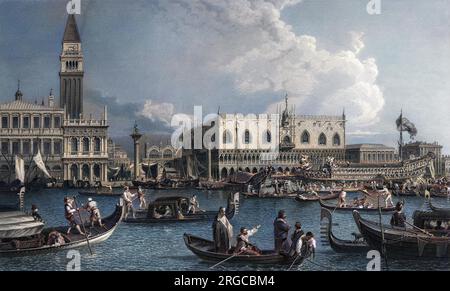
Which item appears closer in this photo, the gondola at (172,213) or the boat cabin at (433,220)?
the boat cabin at (433,220)

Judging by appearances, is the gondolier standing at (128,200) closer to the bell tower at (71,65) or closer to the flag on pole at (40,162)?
the flag on pole at (40,162)

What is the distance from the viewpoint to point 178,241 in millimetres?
9422

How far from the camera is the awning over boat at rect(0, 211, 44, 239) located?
29.0 ft

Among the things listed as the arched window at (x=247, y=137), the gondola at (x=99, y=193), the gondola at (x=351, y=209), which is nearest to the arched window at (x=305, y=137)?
the arched window at (x=247, y=137)

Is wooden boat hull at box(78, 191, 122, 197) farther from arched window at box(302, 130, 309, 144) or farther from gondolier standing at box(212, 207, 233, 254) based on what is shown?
arched window at box(302, 130, 309, 144)

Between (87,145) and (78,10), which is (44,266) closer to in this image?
(87,145)

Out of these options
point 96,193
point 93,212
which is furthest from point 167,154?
point 93,212

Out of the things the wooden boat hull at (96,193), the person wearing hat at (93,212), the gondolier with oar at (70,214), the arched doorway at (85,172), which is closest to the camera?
the gondolier with oar at (70,214)

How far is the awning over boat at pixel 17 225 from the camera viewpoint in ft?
29.0

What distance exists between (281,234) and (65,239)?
10.6 ft

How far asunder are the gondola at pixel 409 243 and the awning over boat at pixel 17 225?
4974 millimetres

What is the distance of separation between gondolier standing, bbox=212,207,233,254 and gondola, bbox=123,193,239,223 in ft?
3.24

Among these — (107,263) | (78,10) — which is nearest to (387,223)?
(107,263)

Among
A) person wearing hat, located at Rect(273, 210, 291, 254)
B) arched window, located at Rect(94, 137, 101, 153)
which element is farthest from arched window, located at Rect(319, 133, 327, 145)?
arched window, located at Rect(94, 137, 101, 153)
